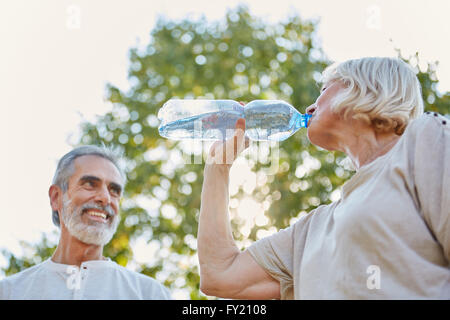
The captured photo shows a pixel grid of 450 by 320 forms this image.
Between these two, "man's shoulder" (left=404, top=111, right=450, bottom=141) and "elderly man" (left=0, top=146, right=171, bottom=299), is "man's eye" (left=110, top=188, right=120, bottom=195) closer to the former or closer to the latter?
"elderly man" (left=0, top=146, right=171, bottom=299)

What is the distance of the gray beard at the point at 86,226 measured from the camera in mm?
3199

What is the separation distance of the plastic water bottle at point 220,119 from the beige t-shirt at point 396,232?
139 centimetres

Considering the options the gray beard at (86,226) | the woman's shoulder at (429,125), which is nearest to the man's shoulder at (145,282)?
the gray beard at (86,226)

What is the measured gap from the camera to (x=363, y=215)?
6.10 feet

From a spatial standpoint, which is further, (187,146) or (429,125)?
(187,146)

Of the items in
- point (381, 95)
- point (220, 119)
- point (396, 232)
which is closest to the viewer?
point (396, 232)

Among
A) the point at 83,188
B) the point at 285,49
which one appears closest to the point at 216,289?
the point at 83,188

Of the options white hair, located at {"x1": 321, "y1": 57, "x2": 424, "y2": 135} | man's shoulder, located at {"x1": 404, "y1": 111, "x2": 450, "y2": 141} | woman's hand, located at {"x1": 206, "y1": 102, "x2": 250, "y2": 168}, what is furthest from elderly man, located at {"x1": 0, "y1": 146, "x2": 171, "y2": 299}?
man's shoulder, located at {"x1": 404, "y1": 111, "x2": 450, "y2": 141}

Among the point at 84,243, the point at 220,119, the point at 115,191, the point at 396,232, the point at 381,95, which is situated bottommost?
the point at 396,232

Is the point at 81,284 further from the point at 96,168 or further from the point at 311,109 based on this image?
the point at 311,109

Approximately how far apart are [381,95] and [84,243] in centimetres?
177

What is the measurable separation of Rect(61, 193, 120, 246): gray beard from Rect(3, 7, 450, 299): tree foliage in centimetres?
564

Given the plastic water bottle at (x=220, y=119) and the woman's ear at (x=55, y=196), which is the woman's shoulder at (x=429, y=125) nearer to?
the plastic water bottle at (x=220, y=119)

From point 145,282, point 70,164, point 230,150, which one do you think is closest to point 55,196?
point 70,164
